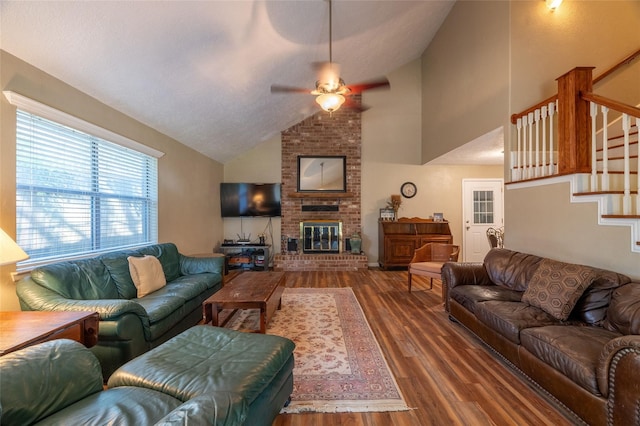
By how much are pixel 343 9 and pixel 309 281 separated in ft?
13.4

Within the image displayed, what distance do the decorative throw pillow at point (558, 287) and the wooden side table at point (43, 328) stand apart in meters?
3.29

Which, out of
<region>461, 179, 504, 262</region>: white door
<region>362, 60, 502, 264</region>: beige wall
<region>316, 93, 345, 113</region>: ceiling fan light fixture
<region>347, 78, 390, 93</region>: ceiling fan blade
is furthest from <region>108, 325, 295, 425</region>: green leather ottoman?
<region>461, 179, 504, 262</region>: white door

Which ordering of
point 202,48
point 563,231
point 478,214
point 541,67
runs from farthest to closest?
point 478,214
point 541,67
point 202,48
point 563,231

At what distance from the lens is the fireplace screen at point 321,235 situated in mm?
6152

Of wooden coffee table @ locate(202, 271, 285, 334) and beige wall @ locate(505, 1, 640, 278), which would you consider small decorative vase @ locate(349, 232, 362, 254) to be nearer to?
beige wall @ locate(505, 1, 640, 278)

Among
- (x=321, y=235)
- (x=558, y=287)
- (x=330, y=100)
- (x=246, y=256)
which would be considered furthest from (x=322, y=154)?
(x=558, y=287)

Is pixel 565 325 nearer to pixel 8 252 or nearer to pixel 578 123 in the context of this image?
pixel 578 123

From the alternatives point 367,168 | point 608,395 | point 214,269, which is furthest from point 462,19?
point 214,269

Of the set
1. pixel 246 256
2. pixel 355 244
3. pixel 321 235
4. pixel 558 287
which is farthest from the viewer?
pixel 321 235

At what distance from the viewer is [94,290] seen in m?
2.35

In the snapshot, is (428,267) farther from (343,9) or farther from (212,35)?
(212,35)

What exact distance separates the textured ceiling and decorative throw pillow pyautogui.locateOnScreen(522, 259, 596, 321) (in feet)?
11.5

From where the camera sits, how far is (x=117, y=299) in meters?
2.40

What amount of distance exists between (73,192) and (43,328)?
5.03 ft
